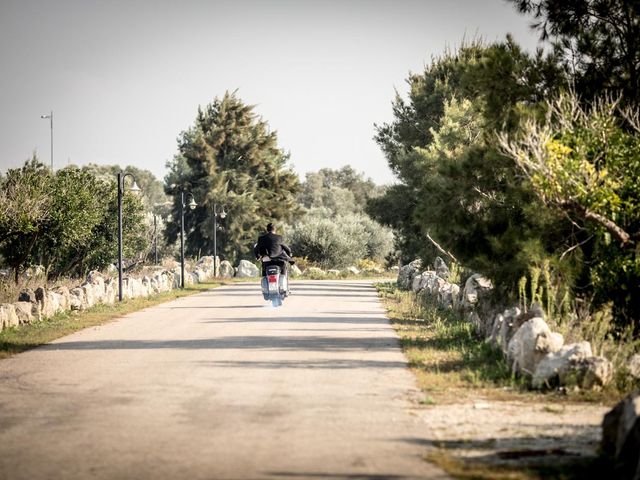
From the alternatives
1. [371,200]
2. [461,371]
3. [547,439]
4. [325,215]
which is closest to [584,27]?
[461,371]

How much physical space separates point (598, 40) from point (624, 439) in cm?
1195

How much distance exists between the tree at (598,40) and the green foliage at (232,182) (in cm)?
4994

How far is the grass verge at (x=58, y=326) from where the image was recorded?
56.2ft

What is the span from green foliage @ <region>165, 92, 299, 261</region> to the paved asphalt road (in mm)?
48389

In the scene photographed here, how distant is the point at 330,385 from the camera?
39.0 feet

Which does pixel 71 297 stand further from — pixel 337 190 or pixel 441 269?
pixel 337 190

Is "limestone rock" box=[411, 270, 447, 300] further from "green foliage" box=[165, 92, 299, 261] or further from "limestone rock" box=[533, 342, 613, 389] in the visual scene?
"green foliage" box=[165, 92, 299, 261]

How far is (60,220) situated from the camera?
123 feet

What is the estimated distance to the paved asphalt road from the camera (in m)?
7.61

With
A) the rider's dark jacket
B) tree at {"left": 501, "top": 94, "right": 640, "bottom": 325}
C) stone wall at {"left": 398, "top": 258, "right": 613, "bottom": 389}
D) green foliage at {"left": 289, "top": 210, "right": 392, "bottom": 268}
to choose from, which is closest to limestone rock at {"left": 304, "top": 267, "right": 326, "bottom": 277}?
green foliage at {"left": 289, "top": 210, "right": 392, "bottom": 268}

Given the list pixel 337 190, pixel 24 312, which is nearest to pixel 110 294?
pixel 24 312

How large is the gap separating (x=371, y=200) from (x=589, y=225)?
96.2 feet

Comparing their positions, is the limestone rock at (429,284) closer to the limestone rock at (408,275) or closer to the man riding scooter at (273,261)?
the man riding scooter at (273,261)

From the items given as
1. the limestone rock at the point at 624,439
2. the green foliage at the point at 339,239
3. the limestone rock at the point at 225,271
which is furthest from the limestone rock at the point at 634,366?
the limestone rock at the point at 225,271
